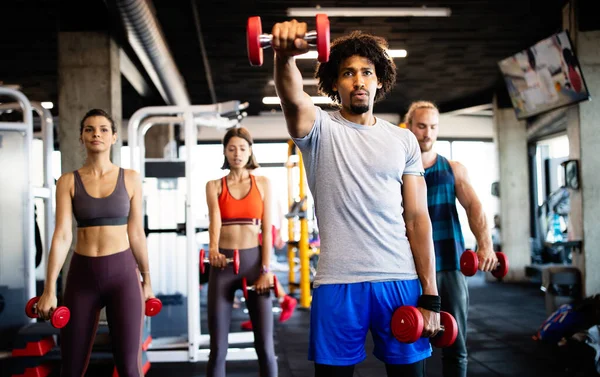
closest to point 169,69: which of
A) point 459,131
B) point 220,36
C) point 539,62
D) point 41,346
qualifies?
point 220,36

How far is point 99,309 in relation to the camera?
2303mm

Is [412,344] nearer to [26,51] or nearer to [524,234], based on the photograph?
[26,51]

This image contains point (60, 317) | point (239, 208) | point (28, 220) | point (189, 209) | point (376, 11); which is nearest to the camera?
point (60, 317)

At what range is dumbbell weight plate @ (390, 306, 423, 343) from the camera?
134 centimetres

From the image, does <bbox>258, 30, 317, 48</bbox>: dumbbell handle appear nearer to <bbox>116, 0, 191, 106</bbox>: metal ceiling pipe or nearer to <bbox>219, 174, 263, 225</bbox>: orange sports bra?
<bbox>219, 174, 263, 225</bbox>: orange sports bra

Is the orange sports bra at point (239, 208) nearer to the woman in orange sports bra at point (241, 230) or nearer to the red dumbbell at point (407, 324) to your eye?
the woman in orange sports bra at point (241, 230)

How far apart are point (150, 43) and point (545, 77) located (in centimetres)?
390

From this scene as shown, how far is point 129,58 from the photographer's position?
6844mm

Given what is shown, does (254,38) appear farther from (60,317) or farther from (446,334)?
(60,317)

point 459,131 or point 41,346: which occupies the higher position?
point 459,131

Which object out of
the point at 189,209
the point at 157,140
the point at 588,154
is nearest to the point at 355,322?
the point at 189,209

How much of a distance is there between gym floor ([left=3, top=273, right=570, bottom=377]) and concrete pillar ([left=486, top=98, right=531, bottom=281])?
2.19 meters

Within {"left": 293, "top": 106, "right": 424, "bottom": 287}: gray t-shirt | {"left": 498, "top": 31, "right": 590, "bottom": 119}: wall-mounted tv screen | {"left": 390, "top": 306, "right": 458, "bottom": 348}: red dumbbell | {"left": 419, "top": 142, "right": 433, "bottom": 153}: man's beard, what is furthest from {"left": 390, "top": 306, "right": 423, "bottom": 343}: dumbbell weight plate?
{"left": 498, "top": 31, "right": 590, "bottom": 119}: wall-mounted tv screen

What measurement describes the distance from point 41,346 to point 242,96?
22.4ft
